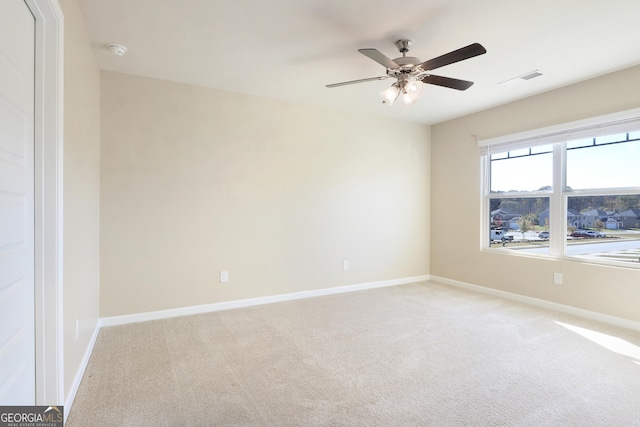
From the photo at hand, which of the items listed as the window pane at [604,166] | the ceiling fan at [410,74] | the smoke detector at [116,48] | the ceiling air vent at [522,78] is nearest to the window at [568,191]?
the window pane at [604,166]

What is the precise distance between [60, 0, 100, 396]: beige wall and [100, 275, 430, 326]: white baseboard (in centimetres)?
31

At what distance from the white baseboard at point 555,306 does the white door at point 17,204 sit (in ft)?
15.2

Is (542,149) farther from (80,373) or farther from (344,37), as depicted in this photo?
(80,373)

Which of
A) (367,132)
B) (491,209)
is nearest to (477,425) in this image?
(491,209)

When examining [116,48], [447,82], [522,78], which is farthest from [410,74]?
[116,48]

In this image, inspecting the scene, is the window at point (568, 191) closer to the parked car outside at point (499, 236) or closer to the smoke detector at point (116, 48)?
the parked car outside at point (499, 236)

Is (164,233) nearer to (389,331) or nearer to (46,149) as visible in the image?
(46,149)

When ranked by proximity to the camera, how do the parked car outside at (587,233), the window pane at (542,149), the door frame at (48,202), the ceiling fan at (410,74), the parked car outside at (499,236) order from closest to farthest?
1. the door frame at (48,202)
2. the ceiling fan at (410,74)
3. the parked car outside at (587,233)
4. the window pane at (542,149)
5. the parked car outside at (499,236)

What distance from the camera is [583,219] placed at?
3592 millimetres

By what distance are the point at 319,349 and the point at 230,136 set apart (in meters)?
2.50

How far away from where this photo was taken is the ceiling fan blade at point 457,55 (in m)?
2.02

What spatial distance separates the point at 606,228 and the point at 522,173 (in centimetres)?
110

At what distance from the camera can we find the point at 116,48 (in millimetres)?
2701

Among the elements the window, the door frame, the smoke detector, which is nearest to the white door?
the door frame
